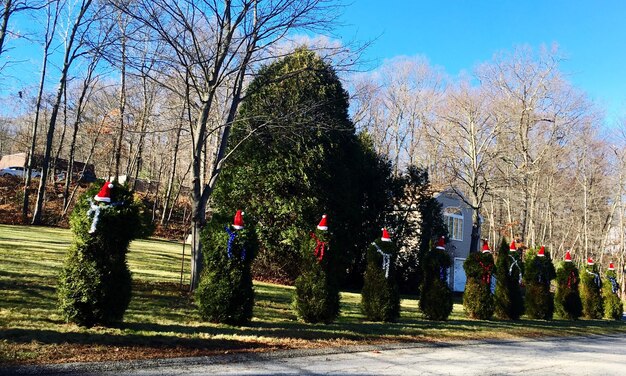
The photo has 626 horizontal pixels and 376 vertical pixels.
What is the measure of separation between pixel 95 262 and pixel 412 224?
1495 centimetres

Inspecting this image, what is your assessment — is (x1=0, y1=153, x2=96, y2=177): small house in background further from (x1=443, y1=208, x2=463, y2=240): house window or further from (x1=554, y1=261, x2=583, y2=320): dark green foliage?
(x1=554, y1=261, x2=583, y2=320): dark green foliage

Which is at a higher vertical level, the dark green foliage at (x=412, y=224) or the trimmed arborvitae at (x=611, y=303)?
the dark green foliage at (x=412, y=224)

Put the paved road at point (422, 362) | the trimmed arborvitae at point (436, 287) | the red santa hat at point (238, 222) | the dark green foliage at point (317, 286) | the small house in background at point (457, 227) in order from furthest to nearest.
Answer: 1. the small house in background at point (457, 227)
2. the trimmed arborvitae at point (436, 287)
3. the dark green foliage at point (317, 286)
4. the red santa hat at point (238, 222)
5. the paved road at point (422, 362)

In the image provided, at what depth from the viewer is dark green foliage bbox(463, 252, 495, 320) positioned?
13.2 m

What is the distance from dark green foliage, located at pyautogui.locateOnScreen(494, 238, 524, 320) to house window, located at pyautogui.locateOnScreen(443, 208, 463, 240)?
1490 centimetres

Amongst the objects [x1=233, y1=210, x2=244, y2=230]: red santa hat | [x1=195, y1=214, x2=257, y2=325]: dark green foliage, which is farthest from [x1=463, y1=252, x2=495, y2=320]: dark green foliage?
[x1=233, y1=210, x2=244, y2=230]: red santa hat

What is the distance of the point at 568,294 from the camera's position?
1739cm

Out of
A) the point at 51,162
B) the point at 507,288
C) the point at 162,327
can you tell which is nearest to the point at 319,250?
the point at 162,327

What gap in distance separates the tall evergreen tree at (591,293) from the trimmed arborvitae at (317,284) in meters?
13.9

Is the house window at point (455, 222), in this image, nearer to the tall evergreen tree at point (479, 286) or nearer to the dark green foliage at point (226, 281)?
the tall evergreen tree at point (479, 286)

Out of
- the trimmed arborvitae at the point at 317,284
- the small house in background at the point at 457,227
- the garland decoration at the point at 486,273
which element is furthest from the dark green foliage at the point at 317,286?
the small house in background at the point at 457,227

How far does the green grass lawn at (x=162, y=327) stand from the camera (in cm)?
586

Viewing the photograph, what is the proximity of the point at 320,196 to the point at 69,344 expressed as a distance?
10.3 m

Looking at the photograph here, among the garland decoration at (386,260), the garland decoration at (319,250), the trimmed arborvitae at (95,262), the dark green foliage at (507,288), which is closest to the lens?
the trimmed arborvitae at (95,262)
